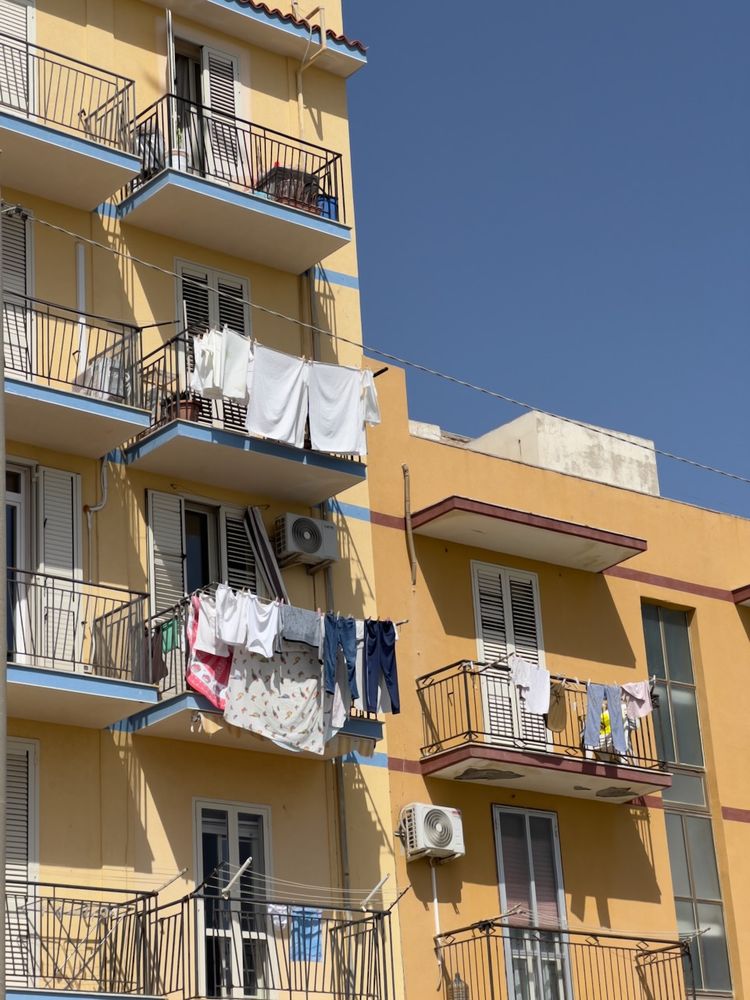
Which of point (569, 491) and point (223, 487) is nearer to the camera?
point (223, 487)

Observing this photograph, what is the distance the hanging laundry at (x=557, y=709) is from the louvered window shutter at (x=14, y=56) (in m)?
9.63

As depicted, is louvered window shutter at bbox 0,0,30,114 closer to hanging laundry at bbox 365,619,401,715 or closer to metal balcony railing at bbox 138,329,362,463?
metal balcony railing at bbox 138,329,362,463

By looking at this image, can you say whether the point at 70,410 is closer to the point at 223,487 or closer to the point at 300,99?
the point at 223,487

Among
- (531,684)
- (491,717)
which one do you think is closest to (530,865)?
(491,717)

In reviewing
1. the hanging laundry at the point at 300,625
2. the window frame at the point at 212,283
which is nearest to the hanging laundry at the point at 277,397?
the window frame at the point at 212,283

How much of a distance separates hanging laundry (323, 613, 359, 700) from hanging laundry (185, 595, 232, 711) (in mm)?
1231

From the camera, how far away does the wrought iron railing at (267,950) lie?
19.3 metres

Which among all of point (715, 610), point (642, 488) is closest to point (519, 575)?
point (715, 610)

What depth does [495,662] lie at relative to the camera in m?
23.8

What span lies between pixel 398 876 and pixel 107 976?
14.5 ft

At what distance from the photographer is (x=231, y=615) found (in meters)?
20.5

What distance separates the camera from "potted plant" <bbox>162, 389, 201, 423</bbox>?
21.7 m

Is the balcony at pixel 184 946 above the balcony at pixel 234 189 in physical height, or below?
below

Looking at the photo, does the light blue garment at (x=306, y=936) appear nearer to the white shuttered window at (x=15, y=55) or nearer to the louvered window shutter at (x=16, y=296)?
the louvered window shutter at (x=16, y=296)
